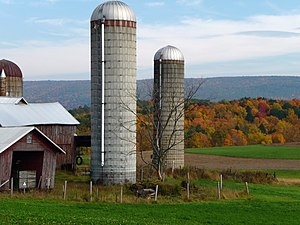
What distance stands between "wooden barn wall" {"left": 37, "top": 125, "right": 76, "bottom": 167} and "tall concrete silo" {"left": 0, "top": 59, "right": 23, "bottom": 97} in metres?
8.79

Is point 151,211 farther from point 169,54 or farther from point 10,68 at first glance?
point 10,68

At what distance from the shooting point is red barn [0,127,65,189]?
31891mm

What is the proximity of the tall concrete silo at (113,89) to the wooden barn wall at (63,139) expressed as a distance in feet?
29.5

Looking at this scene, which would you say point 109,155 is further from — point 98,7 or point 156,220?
point 156,220

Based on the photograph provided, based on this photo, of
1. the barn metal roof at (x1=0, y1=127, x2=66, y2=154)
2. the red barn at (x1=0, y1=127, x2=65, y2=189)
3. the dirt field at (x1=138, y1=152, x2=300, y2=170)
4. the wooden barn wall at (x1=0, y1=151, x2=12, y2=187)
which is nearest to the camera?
the wooden barn wall at (x1=0, y1=151, x2=12, y2=187)

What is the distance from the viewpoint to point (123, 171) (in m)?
36.7

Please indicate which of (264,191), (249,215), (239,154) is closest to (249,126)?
(239,154)

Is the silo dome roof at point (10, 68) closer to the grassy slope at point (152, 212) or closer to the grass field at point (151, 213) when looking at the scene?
the grassy slope at point (152, 212)

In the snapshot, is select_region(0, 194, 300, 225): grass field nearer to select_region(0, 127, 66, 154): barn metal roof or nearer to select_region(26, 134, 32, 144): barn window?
select_region(0, 127, 66, 154): barn metal roof

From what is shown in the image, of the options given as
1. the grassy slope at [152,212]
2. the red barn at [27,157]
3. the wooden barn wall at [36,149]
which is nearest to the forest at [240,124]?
the red barn at [27,157]

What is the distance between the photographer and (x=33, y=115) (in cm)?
4450

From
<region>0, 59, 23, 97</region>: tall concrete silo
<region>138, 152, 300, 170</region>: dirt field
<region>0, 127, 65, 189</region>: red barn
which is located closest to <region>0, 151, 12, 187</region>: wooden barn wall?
<region>0, 127, 65, 189</region>: red barn

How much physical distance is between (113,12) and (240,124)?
251ft

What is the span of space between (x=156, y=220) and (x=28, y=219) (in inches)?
213
